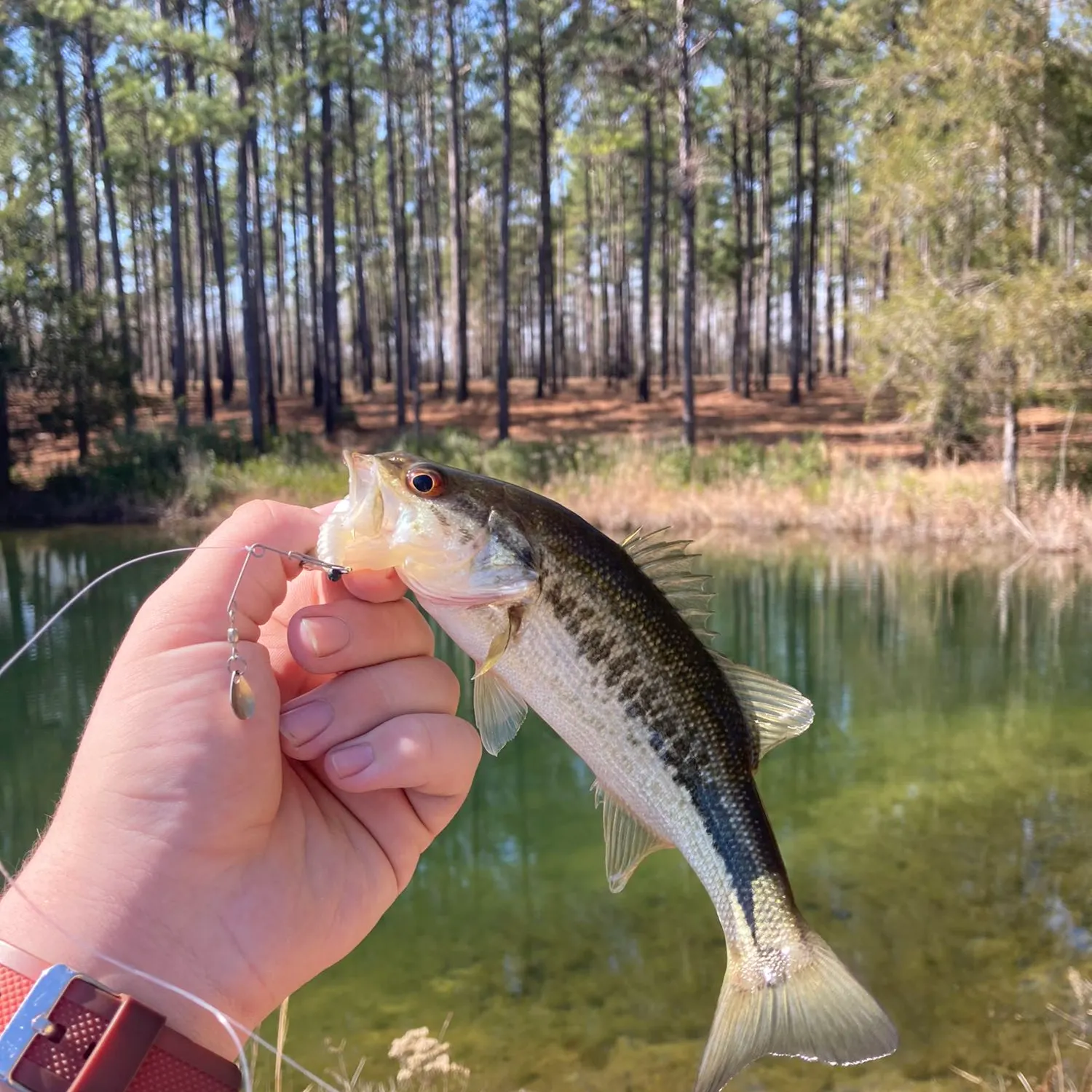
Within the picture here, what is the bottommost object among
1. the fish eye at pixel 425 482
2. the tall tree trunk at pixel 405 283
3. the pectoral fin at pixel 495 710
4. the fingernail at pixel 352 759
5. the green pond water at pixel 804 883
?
the green pond water at pixel 804 883

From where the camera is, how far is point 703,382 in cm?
4084

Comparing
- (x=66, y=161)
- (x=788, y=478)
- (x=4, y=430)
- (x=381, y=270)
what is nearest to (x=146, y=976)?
(x=788, y=478)

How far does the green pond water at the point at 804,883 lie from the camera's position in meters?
4.77

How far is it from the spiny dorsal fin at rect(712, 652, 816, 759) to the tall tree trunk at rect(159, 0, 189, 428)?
26731mm

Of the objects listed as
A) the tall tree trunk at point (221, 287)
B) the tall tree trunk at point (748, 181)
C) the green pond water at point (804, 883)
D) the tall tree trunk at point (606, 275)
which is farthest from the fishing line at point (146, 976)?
the tall tree trunk at point (606, 275)

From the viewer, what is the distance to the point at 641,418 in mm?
31047

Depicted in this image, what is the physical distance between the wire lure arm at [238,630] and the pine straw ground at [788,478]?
13.2 meters

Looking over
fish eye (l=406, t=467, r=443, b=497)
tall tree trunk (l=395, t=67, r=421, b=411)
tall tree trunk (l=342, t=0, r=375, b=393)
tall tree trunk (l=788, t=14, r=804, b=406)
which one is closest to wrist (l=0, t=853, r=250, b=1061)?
fish eye (l=406, t=467, r=443, b=497)

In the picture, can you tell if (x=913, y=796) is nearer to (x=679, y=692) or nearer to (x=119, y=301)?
(x=679, y=692)

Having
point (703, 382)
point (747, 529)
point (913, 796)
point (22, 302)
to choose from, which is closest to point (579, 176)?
point (703, 382)

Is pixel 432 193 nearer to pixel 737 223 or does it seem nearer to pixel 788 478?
pixel 737 223

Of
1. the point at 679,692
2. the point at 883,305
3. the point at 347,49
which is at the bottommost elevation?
the point at 679,692

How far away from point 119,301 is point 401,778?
2737 centimetres

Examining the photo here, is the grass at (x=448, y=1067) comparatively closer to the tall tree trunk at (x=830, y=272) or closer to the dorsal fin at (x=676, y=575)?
the dorsal fin at (x=676, y=575)
